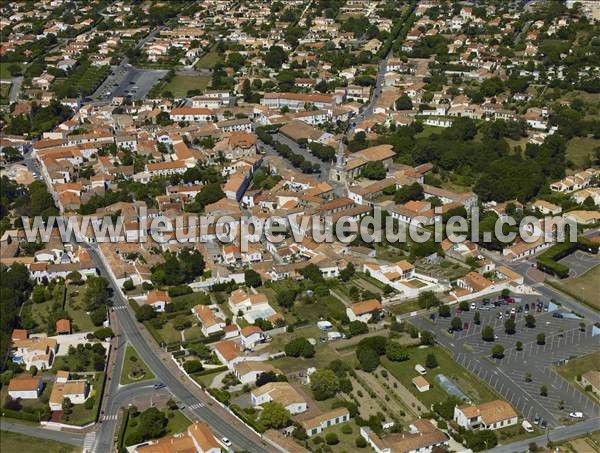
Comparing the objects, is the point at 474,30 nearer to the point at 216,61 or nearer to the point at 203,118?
the point at 216,61

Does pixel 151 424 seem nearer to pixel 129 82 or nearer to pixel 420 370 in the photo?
pixel 420 370

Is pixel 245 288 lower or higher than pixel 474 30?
lower

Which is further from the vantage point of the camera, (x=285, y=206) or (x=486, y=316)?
(x=285, y=206)

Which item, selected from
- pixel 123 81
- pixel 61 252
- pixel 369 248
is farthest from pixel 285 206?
pixel 123 81

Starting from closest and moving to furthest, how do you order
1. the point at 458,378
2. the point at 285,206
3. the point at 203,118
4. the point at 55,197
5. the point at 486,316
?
the point at 458,378 < the point at 486,316 < the point at 285,206 < the point at 55,197 < the point at 203,118

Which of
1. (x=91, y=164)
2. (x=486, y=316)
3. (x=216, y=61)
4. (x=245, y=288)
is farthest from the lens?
(x=216, y=61)

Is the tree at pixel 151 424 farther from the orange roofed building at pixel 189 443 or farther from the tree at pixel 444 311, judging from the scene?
the tree at pixel 444 311
